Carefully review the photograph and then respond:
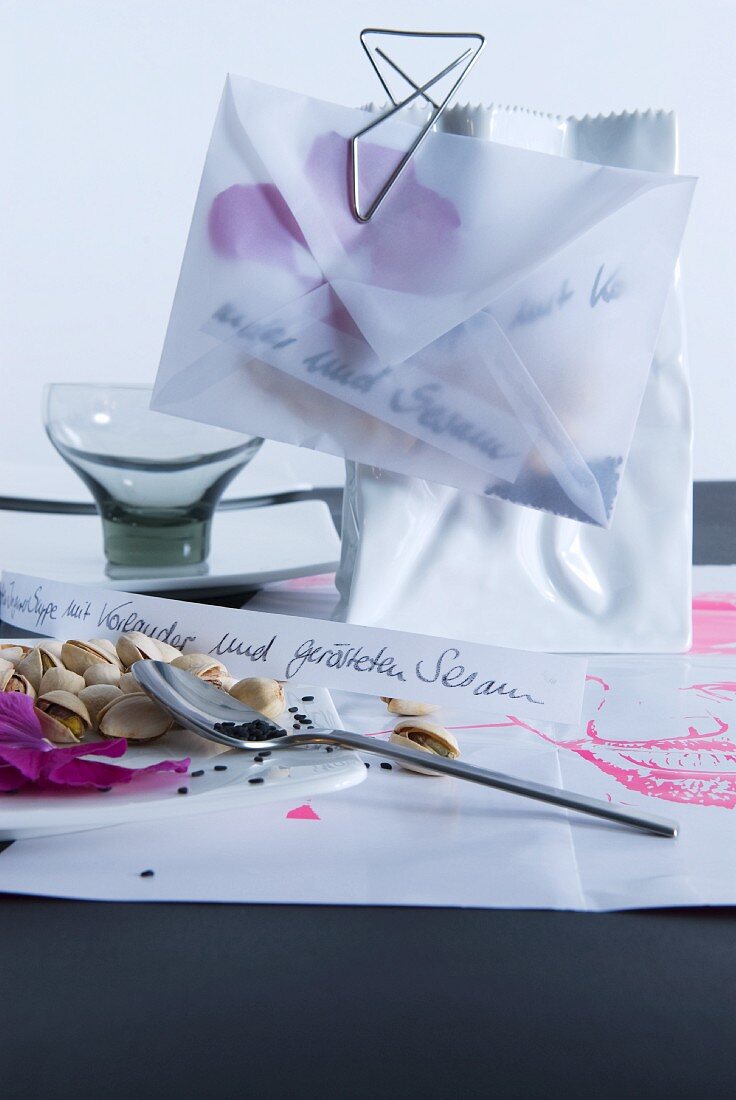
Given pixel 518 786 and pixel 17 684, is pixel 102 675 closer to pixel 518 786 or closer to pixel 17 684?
pixel 17 684

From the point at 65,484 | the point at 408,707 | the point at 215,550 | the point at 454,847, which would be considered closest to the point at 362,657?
the point at 408,707

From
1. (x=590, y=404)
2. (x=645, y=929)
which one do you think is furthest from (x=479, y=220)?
(x=645, y=929)

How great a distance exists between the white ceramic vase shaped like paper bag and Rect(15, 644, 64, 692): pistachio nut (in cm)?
14

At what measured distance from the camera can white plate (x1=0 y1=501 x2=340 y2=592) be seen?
55 centimetres

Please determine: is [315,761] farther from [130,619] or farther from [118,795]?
[130,619]

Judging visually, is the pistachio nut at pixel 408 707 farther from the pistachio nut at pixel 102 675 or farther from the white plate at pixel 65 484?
the white plate at pixel 65 484

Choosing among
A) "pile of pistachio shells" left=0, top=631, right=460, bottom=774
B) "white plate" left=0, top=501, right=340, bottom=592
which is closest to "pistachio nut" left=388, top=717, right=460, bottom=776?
"pile of pistachio shells" left=0, top=631, right=460, bottom=774

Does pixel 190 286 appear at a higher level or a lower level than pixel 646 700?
higher

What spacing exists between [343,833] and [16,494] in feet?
2.11

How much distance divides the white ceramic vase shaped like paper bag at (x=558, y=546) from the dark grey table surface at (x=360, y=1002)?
0.84 feet

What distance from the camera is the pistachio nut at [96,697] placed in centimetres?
35

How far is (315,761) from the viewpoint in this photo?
0.30 metres

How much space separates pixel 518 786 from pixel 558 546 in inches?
8.7

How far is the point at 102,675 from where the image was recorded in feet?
1.20
